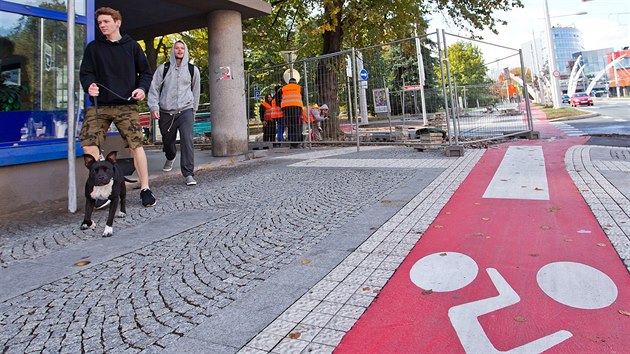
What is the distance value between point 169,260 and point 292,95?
8806mm

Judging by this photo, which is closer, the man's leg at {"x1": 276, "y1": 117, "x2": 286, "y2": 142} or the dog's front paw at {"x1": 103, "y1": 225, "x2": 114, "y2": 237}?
the dog's front paw at {"x1": 103, "y1": 225, "x2": 114, "y2": 237}

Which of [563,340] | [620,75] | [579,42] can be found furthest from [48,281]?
[579,42]

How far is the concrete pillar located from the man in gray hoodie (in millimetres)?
2451

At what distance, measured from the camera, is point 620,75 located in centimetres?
9531

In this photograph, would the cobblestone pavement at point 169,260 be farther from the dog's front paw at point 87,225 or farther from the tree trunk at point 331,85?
the tree trunk at point 331,85

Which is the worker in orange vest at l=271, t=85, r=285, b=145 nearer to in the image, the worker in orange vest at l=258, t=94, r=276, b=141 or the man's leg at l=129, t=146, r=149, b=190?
the worker in orange vest at l=258, t=94, r=276, b=141

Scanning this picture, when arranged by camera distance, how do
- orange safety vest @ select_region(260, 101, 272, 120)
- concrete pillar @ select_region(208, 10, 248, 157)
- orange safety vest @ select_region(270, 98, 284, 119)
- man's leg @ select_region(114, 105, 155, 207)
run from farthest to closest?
orange safety vest @ select_region(260, 101, 272, 120) < orange safety vest @ select_region(270, 98, 284, 119) < concrete pillar @ select_region(208, 10, 248, 157) < man's leg @ select_region(114, 105, 155, 207)

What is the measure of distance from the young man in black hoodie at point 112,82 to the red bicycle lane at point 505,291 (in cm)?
361

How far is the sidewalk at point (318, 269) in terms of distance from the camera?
2.16 metres

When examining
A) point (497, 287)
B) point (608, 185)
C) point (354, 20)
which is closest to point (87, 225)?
point (497, 287)

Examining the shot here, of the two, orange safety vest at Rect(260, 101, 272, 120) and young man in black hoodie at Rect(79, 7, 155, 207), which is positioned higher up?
orange safety vest at Rect(260, 101, 272, 120)

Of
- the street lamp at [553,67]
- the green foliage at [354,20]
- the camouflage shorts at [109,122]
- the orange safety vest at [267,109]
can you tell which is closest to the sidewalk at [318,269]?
the camouflage shorts at [109,122]

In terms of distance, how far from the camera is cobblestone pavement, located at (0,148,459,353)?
2.31m

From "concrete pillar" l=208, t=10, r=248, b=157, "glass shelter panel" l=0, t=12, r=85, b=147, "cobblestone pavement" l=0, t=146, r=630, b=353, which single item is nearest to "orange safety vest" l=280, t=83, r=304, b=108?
"concrete pillar" l=208, t=10, r=248, b=157
